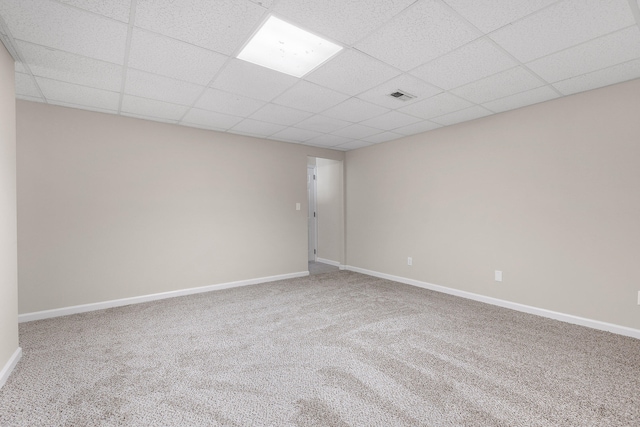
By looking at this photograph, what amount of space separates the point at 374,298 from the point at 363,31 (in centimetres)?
323

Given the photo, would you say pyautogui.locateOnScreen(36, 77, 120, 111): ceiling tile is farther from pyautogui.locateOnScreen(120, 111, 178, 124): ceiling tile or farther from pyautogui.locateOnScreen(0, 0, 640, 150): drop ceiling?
pyautogui.locateOnScreen(120, 111, 178, 124): ceiling tile

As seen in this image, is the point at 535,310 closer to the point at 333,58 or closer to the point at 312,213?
the point at 333,58

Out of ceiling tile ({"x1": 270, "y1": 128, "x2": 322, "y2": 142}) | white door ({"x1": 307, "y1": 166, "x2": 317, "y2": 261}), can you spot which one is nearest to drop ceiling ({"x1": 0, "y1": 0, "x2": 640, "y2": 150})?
ceiling tile ({"x1": 270, "y1": 128, "x2": 322, "y2": 142})

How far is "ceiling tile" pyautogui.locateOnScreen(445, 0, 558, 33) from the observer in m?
1.75

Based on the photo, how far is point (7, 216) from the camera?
2.20 meters

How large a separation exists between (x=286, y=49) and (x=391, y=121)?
2.09 m

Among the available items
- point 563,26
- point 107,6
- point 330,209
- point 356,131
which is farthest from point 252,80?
point 330,209

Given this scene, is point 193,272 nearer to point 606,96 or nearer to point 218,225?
point 218,225

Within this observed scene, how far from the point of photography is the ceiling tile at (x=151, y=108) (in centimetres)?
329

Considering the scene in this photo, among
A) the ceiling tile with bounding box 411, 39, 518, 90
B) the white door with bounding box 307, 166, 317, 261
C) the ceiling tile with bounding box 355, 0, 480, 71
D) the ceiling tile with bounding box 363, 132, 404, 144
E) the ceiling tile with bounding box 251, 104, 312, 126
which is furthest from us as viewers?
the white door with bounding box 307, 166, 317, 261

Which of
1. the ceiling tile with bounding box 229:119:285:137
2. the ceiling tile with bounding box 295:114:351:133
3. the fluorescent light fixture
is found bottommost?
the ceiling tile with bounding box 295:114:351:133

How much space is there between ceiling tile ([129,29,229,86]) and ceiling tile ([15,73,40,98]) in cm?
113

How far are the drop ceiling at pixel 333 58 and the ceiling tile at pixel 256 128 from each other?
351 mm

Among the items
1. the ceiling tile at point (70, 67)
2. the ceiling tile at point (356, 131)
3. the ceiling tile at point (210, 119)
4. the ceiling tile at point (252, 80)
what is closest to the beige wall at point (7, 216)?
the ceiling tile at point (70, 67)
